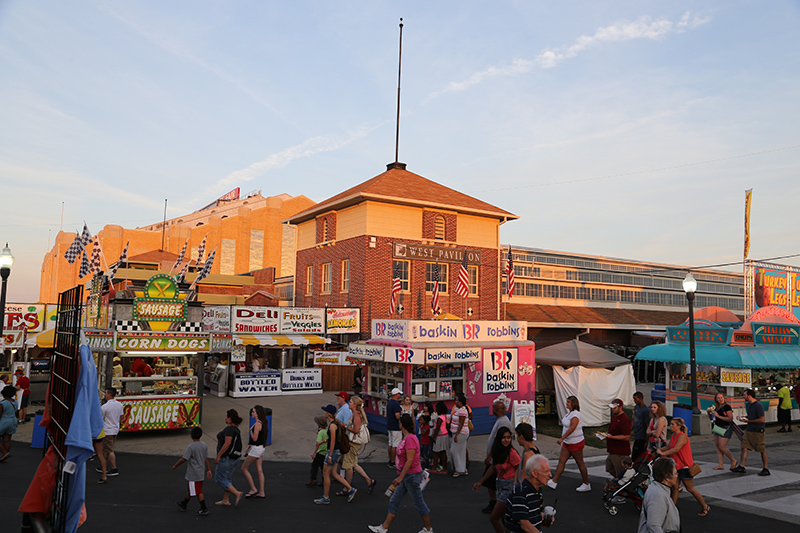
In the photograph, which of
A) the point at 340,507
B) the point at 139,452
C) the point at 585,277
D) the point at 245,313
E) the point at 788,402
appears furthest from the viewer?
the point at 585,277

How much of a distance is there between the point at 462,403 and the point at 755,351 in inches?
523

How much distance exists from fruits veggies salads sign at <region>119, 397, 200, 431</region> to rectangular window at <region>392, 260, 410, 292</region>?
15641mm

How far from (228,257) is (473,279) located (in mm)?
43635

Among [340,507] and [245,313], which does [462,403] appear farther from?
[245,313]

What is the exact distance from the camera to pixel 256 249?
7075cm

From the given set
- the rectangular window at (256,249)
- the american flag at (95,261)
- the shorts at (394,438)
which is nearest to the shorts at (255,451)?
the shorts at (394,438)

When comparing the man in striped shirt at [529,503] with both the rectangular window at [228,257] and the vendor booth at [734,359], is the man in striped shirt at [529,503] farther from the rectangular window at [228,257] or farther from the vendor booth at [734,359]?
the rectangular window at [228,257]

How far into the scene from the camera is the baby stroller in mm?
9766

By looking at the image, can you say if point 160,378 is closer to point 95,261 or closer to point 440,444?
point 95,261

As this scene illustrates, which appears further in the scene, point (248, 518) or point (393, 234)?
point (393, 234)

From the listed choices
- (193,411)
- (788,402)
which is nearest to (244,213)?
(193,411)

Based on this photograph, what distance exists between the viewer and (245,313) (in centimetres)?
2709

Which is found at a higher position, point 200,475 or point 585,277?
point 585,277

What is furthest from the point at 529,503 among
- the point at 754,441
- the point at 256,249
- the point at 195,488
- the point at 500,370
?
the point at 256,249
